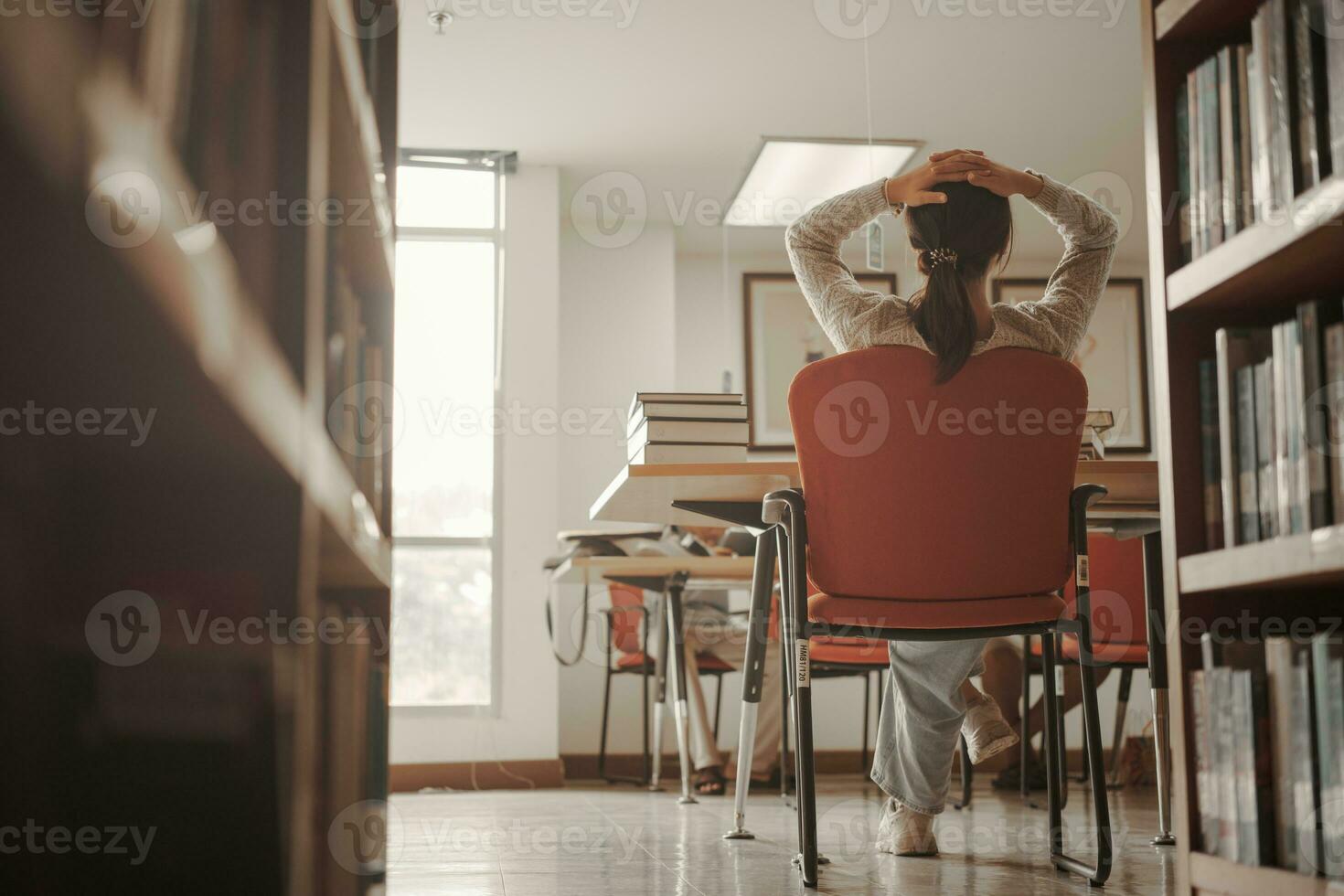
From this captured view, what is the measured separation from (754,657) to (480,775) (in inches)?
115

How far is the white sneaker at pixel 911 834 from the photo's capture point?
2061 millimetres

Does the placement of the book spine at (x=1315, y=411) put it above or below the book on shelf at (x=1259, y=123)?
below

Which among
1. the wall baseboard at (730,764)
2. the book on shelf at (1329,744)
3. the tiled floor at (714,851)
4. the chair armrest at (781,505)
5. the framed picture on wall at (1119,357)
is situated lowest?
the wall baseboard at (730,764)

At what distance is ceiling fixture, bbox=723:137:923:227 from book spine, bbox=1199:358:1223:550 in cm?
341

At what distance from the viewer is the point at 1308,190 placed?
1.06 meters

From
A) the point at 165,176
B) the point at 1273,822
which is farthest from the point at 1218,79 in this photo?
the point at 165,176

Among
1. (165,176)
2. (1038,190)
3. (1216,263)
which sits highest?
(1038,190)

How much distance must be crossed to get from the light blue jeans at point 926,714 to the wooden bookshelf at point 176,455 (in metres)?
1.29

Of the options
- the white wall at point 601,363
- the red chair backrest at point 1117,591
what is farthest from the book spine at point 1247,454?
the white wall at point 601,363

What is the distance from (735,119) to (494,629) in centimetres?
229

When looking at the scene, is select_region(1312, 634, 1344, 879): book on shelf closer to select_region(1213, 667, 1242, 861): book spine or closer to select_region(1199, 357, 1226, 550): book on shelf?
select_region(1213, 667, 1242, 861): book spine

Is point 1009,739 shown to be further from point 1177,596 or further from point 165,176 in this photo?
point 165,176

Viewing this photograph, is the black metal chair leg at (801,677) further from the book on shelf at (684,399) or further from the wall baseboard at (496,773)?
the wall baseboard at (496,773)

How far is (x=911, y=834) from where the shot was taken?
206 centimetres
